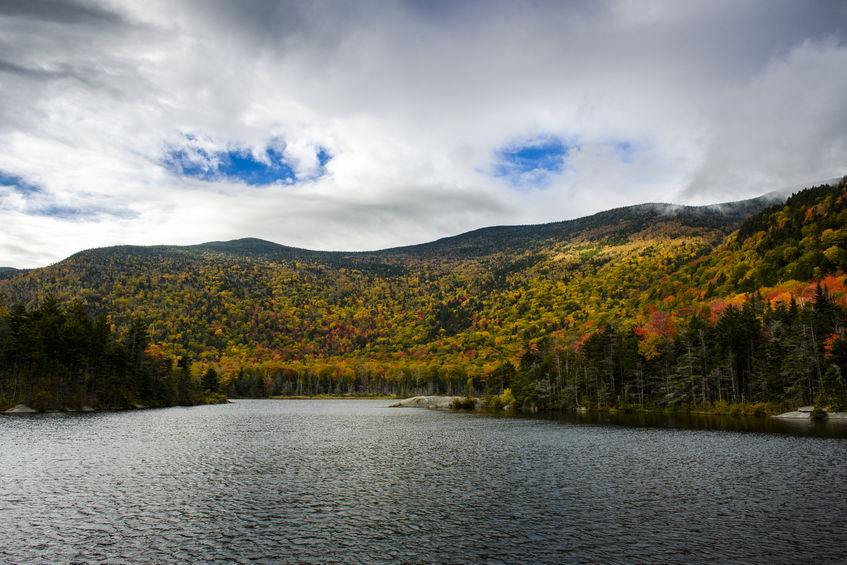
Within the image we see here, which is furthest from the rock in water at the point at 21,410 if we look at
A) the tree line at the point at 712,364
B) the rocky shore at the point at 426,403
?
the tree line at the point at 712,364

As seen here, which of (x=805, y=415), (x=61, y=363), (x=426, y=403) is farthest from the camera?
(x=426, y=403)

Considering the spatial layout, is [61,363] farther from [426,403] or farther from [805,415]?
[805,415]

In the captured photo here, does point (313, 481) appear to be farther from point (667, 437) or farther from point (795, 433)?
point (795, 433)

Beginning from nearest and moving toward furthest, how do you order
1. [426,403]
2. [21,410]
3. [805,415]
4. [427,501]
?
[427,501], [805,415], [21,410], [426,403]

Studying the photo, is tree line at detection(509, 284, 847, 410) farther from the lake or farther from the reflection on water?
the lake

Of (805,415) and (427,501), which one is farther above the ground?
(427,501)

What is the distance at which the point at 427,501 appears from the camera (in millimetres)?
29797

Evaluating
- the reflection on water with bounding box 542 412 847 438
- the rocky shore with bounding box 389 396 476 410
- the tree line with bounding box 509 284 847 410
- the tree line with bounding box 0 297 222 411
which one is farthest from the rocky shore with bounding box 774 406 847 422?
the tree line with bounding box 0 297 222 411

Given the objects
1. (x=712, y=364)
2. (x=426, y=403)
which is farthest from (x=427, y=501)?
(x=426, y=403)

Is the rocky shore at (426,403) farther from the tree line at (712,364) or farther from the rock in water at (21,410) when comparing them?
the rock in water at (21,410)

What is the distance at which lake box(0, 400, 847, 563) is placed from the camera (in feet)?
69.2

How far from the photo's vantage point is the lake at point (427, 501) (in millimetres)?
21078

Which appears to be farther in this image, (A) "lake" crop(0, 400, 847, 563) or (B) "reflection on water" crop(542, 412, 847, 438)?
(B) "reflection on water" crop(542, 412, 847, 438)

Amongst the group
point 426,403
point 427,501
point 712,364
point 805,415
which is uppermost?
point 712,364
